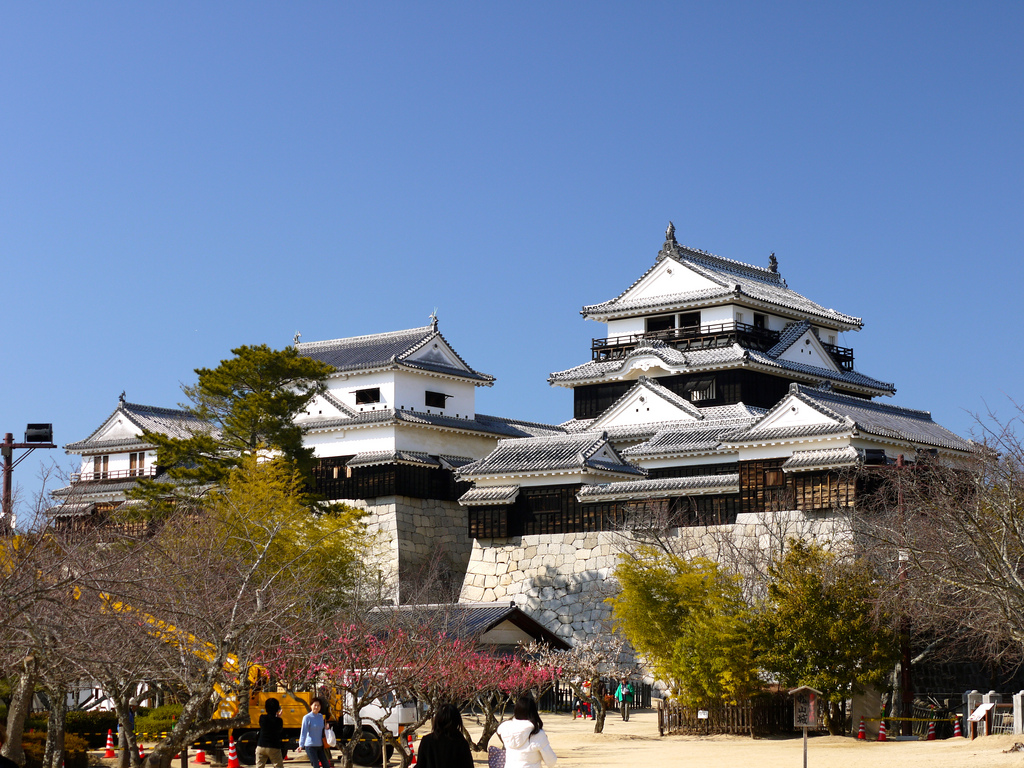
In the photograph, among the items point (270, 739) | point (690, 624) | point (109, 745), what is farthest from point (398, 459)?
point (270, 739)

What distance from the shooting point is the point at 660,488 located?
40344 mm

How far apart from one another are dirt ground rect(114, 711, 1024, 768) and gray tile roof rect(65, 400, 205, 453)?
2641 centimetres

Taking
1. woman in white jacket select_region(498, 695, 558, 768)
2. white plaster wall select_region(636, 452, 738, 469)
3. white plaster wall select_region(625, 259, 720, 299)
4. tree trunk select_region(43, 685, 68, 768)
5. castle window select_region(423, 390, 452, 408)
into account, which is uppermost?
white plaster wall select_region(625, 259, 720, 299)

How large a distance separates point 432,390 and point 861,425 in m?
16.4

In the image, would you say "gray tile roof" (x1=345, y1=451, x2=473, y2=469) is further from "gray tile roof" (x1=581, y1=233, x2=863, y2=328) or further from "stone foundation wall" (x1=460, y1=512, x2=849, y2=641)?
"gray tile roof" (x1=581, y1=233, x2=863, y2=328)

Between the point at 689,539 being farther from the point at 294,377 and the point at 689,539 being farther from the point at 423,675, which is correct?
the point at 423,675

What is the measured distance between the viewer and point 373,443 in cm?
4606

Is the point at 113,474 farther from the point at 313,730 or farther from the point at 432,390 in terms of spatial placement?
the point at 313,730

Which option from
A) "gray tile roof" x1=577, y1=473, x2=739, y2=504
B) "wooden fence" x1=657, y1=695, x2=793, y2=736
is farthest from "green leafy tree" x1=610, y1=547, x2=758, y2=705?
"gray tile roof" x1=577, y1=473, x2=739, y2=504

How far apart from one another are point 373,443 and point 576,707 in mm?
13837

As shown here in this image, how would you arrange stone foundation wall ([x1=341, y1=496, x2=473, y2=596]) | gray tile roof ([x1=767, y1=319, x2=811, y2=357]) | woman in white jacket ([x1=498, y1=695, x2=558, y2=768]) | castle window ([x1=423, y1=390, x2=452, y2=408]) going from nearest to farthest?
woman in white jacket ([x1=498, y1=695, x2=558, y2=768])
stone foundation wall ([x1=341, y1=496, x2=473, y2=596])
gray tile roof ([x1=767, y1=319, x2=811, y2=357])
castle window ([x1=423, y1=390, x2=452, y2=408])

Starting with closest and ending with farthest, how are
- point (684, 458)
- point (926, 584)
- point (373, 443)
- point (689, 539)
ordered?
point (926, 584) < point (689, 539) < point (684, 458) < point (373, 443)

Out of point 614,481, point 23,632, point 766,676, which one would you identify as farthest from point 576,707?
point 23,632

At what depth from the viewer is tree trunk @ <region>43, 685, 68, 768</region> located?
19.8 m
